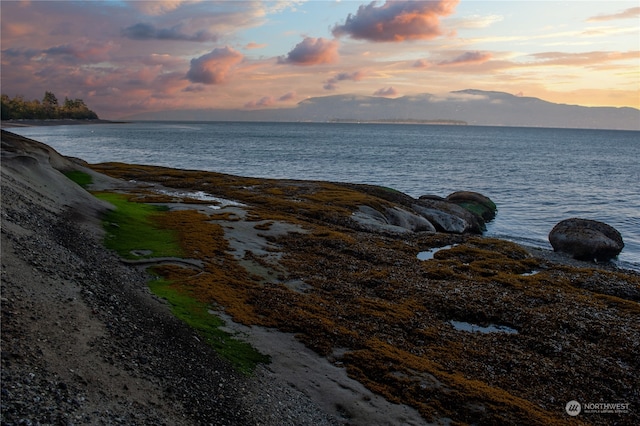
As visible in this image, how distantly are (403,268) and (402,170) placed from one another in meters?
90.9

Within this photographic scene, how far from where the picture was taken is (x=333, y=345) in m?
21.2

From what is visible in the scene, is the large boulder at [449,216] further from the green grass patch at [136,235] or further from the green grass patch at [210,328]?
the green grass patch at [210,328]

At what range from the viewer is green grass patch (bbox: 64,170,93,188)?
52.7 metres

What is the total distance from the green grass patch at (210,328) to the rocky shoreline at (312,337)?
50 centimetres

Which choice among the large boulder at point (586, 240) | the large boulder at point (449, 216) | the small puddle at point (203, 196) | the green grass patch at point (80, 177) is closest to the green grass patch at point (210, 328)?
the small puddle at point (203, 196)

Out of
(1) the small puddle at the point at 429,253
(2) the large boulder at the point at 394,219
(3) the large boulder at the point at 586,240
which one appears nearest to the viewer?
(1) the small puddle at the point at 429,253

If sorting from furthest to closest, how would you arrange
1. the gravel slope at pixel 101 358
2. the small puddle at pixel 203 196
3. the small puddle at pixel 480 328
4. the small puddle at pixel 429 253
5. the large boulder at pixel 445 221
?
the large boulder at pixel 445 221, the small puddle at pixel 203 196, the small puddle at pixel 429 253, the small puddle at pixel 480 328, the gravel slope at pixel 101 358

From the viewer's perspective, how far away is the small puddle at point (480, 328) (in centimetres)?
2462

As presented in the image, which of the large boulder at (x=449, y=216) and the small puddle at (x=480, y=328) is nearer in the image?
the small puddle at (x=480, y=328)

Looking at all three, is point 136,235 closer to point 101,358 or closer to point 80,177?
point 101,358

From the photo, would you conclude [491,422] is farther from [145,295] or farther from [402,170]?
[402,170]

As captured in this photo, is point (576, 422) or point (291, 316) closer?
point (576, 422)

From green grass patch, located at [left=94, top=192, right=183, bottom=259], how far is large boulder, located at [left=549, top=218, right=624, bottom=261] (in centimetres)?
3643

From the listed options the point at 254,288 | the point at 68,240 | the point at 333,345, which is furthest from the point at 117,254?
the point at 333,345
